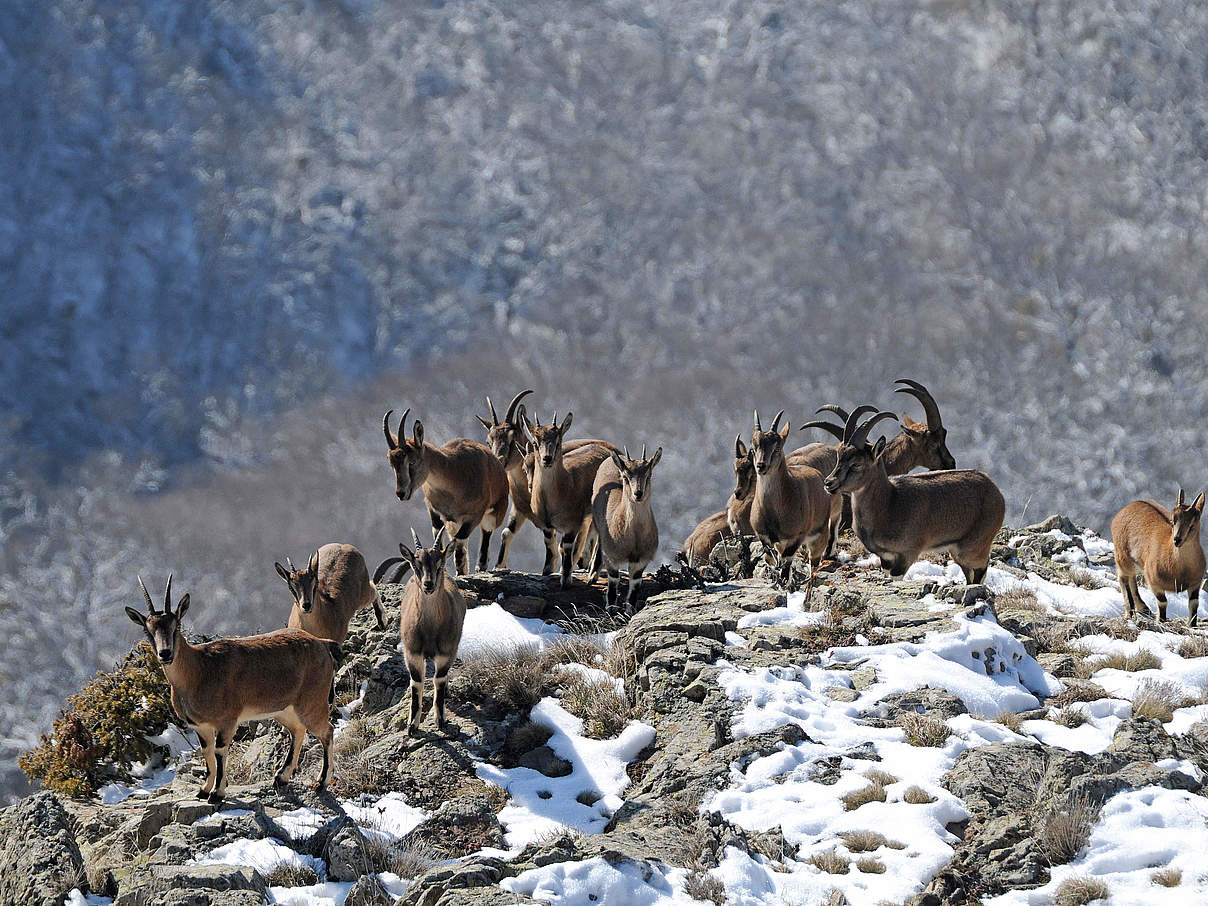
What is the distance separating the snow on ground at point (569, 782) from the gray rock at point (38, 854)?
10.9 feet

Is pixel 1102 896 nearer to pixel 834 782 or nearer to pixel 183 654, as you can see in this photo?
pixel 834 782

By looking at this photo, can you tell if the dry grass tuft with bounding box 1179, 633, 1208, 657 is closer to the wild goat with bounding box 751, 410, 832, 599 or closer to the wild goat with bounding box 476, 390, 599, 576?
the wild goat with bounding box 751, 410, 832, 599

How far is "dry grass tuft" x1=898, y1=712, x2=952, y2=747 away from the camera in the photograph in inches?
414

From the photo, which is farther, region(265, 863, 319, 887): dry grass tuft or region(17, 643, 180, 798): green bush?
region(17, 643, 180, 798): green bush

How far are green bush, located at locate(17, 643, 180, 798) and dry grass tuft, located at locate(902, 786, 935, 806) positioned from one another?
451 inches

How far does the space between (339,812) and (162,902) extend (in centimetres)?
203

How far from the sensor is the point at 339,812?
34.7 feet

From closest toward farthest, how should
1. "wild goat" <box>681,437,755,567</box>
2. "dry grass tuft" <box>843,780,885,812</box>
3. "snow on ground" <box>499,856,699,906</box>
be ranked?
"snow on ground" <box>499,856,699,906</box> → "dry grass tuft" <box>843,780,885,812</box> → "wild goat" <box>681,437,755,567</box>

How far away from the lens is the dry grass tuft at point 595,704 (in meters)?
12.1

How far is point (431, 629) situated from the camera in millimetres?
12109

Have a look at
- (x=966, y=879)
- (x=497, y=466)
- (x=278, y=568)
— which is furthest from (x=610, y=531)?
(x=966, y=879)

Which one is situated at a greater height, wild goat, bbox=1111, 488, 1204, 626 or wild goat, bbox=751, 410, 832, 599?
wild goat, bbox=751, 410, 832, 599

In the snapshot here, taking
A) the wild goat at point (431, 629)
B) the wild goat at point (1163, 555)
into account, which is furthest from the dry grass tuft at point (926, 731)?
the wild goat at point (1163, 555)

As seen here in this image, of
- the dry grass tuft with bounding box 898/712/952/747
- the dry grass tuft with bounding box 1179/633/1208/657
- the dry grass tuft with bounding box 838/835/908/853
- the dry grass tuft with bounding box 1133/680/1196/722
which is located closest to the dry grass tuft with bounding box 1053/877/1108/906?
the dry grass tuft with bounding box 838/835/908/853
